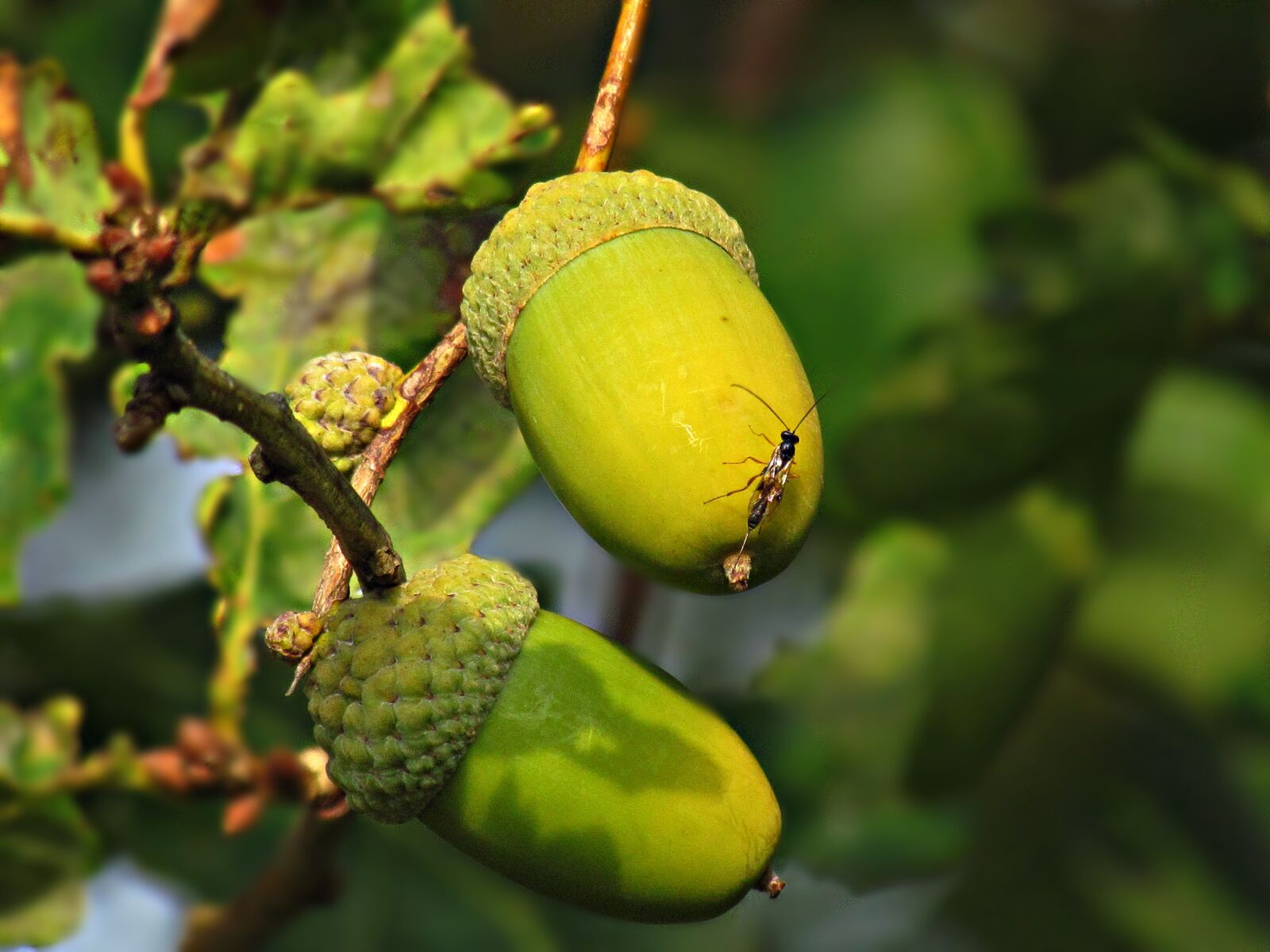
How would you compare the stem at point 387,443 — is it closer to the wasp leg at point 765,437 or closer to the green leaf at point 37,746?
the wasp leg at point 765,437

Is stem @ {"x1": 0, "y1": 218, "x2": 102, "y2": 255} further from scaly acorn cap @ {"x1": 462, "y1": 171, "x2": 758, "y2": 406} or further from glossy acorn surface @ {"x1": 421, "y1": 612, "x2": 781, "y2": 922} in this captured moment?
glossy acorn surface @ {"x1": 421, "y1": 612, "x2": 781, "y2": 922}

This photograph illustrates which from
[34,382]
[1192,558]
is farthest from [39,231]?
[1192,558]

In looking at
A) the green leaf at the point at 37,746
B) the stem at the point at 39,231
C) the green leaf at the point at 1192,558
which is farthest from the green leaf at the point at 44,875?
the green leaf at the point at 1192,558

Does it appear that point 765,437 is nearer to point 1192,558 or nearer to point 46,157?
point 46,157

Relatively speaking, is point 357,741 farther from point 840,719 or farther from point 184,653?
point 840,719

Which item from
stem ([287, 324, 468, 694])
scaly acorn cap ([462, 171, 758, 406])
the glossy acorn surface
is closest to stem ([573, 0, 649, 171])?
scaly acorn cap ([462, 171, 758, 406])
